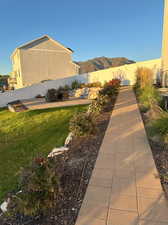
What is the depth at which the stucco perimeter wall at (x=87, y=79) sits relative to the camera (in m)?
12.0

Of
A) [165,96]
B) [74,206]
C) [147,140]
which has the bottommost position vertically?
[74,206]

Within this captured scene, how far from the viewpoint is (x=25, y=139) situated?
16.4ft

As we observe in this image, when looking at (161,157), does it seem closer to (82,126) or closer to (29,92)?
(82,126)

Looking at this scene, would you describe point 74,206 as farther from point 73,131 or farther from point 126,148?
point 73,131

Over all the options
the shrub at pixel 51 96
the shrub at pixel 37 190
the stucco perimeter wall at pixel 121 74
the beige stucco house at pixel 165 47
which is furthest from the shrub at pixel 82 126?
the stucco perimeter wall at pixel 121 74

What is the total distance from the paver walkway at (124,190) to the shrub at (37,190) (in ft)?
1.36

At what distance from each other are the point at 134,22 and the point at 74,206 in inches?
555

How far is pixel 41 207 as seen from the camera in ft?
5.39

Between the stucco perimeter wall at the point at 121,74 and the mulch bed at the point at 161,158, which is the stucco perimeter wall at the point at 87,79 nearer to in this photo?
the stucco perimeter wall at the point at 121,74

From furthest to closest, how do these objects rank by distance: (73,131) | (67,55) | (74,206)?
(67,55)
(73,131)
(74,206)

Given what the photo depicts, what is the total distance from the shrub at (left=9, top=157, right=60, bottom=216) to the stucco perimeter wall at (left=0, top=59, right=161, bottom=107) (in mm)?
11187

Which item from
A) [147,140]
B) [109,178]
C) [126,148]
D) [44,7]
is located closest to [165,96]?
[147,140]

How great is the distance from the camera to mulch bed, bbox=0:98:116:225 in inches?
62.2

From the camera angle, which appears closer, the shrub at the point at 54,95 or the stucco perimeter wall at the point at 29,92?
the shrub at the point at 54,95
